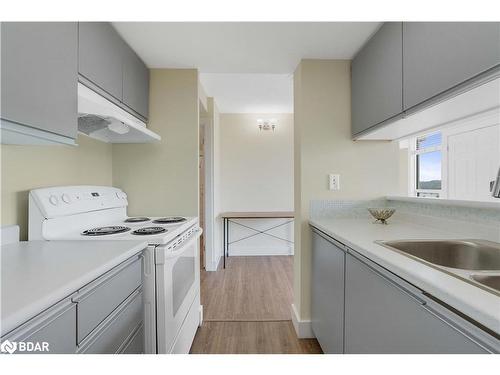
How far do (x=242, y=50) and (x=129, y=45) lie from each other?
2.56 ft

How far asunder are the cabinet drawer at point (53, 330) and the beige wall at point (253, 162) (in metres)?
3.41

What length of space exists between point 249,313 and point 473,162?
11.3 ft

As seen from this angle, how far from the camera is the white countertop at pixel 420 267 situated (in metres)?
0.58

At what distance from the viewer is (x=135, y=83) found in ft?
6.00

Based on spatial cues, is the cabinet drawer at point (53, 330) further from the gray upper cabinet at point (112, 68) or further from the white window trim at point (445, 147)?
the white window trim at point (445, 147)

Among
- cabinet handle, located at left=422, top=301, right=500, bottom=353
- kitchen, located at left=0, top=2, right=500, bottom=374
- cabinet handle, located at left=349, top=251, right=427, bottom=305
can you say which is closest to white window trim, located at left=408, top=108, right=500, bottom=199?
kitchen, located at left=0, top=2, right=500, bottom=374

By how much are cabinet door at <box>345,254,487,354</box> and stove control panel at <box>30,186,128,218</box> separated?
60.6 inches

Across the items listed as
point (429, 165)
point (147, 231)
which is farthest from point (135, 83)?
point (429, 165)

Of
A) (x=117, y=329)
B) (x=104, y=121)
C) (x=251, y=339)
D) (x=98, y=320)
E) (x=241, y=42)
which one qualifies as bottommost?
(x=251, y=339)

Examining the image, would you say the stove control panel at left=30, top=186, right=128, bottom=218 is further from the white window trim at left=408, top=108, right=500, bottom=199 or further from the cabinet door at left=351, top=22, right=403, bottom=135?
the white window trim at left=408, top=108, right=500, bottom=199

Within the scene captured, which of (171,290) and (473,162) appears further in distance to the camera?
(473,162)

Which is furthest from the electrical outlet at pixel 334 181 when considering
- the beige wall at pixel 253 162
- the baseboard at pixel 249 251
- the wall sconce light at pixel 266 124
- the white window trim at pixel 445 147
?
the baseboard at pixel 249 251

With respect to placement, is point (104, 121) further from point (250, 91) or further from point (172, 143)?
point (250, 91)
